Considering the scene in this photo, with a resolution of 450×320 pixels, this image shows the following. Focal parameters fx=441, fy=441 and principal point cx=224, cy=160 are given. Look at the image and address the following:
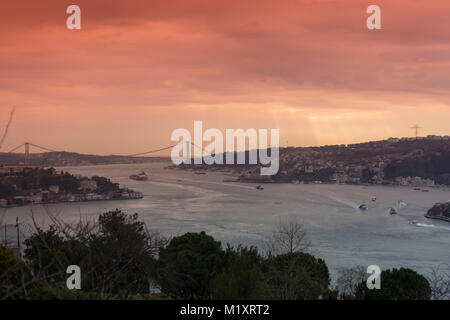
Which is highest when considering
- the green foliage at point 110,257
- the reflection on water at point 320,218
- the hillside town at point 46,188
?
the green foliage at point 110,257

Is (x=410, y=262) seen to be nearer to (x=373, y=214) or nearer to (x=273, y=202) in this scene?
(x=373, y=214)

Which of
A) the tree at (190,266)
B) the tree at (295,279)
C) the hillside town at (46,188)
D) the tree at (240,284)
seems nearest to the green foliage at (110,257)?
the tree at (190,266)

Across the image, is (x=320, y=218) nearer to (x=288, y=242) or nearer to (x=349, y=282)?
(x=288, y=242)

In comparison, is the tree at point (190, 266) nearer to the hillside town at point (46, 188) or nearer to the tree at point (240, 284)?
the tree at point (240, 284)

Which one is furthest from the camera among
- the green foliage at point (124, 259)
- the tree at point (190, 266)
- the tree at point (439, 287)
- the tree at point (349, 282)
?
the tree at point (349, 282)

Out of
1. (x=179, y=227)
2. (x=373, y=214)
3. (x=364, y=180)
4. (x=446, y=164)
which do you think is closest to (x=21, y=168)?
(x=179, y=227)

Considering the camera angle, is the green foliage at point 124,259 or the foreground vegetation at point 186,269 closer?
the foreground vegetation at point 186,269
